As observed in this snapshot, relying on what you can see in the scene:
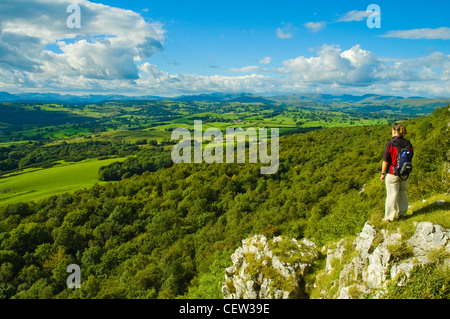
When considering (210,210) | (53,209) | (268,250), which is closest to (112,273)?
(210,210)

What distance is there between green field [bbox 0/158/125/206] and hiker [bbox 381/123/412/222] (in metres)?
92.9

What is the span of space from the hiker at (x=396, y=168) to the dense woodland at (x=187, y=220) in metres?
2.89

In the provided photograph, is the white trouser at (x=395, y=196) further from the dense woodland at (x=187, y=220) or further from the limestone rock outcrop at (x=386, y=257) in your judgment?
the dense woodland at (x=187, y=220)

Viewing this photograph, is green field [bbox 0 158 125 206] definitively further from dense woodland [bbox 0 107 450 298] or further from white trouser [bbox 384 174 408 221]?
white trouser [bbox 384 174 408 221]

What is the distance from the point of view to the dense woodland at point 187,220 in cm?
2373

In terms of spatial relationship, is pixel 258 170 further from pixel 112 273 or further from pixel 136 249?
pixel 112 273

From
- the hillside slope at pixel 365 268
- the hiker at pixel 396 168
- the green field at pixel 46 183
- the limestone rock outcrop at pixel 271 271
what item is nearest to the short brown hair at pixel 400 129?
the hiker at pixel 396 168

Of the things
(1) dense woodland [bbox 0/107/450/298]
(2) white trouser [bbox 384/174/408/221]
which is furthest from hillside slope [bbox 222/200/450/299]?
(1) dense woodland [bbox 0/107/450/298]

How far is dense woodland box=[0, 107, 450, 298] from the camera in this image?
23734 mm

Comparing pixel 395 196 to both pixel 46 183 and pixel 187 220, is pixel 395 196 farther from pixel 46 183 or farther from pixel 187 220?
pixel 46 183

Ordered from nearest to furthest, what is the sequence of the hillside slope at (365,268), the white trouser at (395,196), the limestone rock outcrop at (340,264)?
the hillside slope at (365,268)
the limestone rock outcrop at (340,264)
the white trouser at (395,196)

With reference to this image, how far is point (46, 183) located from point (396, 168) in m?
113

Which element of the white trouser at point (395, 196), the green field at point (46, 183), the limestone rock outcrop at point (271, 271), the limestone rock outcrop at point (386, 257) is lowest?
the green field at point (46, 183)
